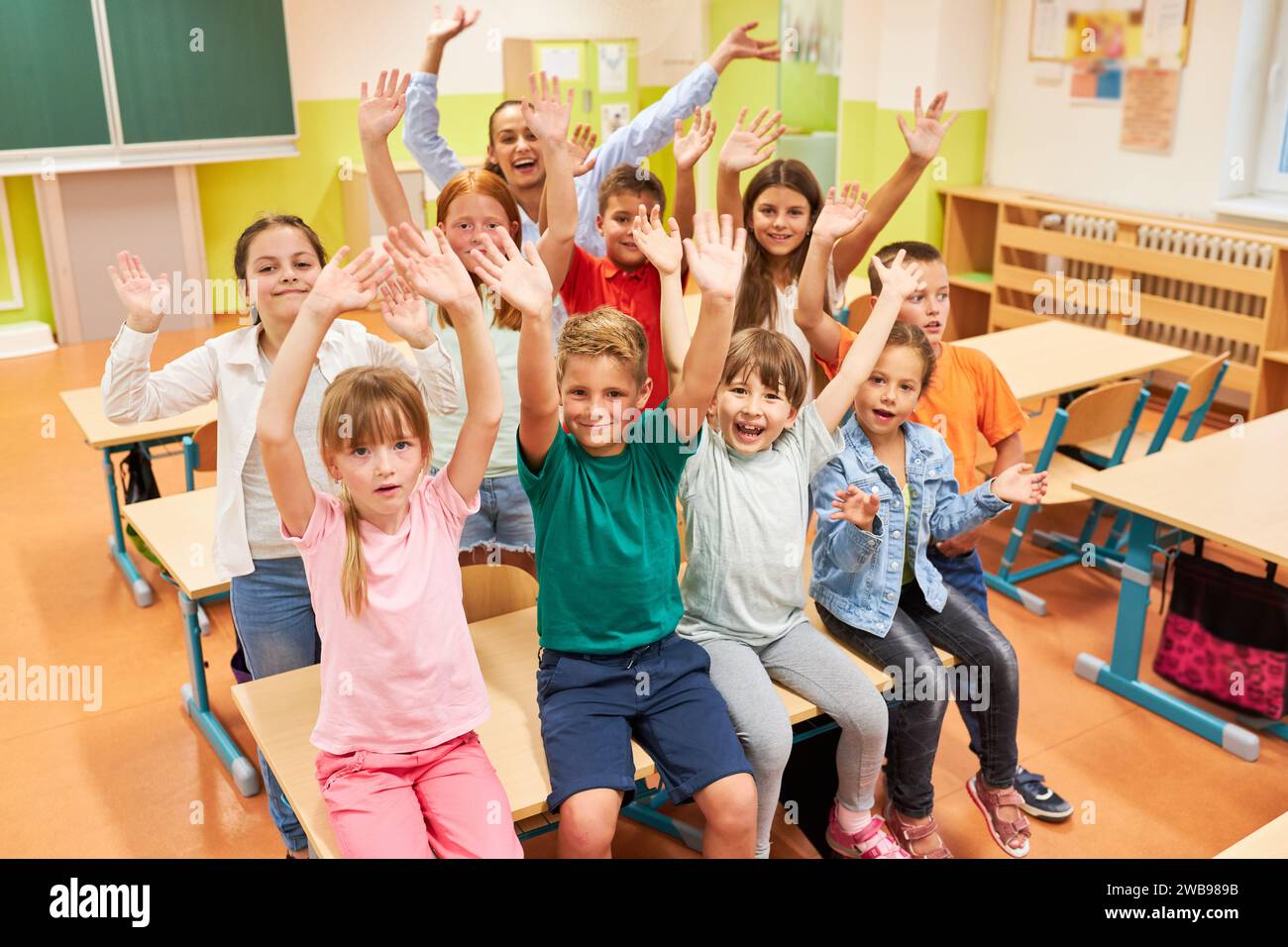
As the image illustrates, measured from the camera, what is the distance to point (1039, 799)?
290 centimetres

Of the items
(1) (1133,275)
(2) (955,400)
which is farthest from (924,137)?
(1) (1133,275)

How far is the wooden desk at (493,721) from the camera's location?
2.00 metres

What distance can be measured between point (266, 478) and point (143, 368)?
1.00ft

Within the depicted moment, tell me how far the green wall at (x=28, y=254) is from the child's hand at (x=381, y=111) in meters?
5.31

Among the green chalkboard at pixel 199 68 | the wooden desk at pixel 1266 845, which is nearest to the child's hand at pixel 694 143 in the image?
the wooden desk at pixel 1266 845

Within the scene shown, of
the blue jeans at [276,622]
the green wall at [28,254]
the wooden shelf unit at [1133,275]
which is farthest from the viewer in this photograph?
the green wall at [28,254]

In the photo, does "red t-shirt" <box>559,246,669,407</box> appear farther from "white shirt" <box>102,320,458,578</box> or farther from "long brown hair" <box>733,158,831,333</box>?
"white shirt" <box>102,320,458,578</box>

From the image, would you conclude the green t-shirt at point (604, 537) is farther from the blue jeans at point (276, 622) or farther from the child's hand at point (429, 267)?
the blue jeans at point (276, 622)

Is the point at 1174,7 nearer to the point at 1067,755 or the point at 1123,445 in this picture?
the point at 1123,445

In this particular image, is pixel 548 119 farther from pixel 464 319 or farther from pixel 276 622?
pixel 276 622

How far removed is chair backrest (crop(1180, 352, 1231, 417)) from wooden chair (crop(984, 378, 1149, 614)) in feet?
0.54

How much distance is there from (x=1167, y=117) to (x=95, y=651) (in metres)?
5.65

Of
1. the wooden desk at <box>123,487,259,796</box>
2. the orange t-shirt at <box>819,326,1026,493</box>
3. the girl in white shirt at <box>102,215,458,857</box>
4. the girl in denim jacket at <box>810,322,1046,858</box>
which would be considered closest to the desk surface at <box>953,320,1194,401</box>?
the orange t-shirt at <box>819,326,1026,493</box>
